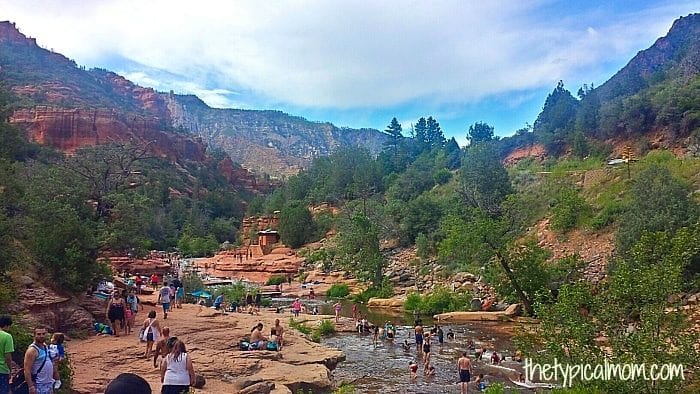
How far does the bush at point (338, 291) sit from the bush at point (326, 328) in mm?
14474

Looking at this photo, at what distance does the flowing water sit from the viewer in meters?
16.8

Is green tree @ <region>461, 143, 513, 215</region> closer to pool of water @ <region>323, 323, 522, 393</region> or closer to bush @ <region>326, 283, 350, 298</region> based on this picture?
bush @ <region>326, 283, 350, 298</region>

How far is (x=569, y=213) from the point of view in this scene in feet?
124

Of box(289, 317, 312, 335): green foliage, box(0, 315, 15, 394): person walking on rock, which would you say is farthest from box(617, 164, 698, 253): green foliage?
box(0, 315, 15, 394): person walking on rock

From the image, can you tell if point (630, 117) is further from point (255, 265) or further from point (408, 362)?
point (408, 362)

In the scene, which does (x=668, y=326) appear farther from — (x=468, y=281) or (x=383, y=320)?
(x=468, y=281)

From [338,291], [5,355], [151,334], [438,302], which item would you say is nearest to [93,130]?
[338,291]

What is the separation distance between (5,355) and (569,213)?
1445 inches

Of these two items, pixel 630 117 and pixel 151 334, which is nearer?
pixel 151 334

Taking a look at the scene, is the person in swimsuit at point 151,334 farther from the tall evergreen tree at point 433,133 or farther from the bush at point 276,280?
the tall evergreen tree at point 433,133

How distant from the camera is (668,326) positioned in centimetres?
1012

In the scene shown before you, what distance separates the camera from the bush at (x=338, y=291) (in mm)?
41031

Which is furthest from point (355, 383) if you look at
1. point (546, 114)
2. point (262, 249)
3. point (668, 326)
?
point (546, 114)

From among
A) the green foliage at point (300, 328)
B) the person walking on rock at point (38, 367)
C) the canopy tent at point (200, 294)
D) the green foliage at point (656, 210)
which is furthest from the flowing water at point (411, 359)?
the canopy tent at point (200, 294)
